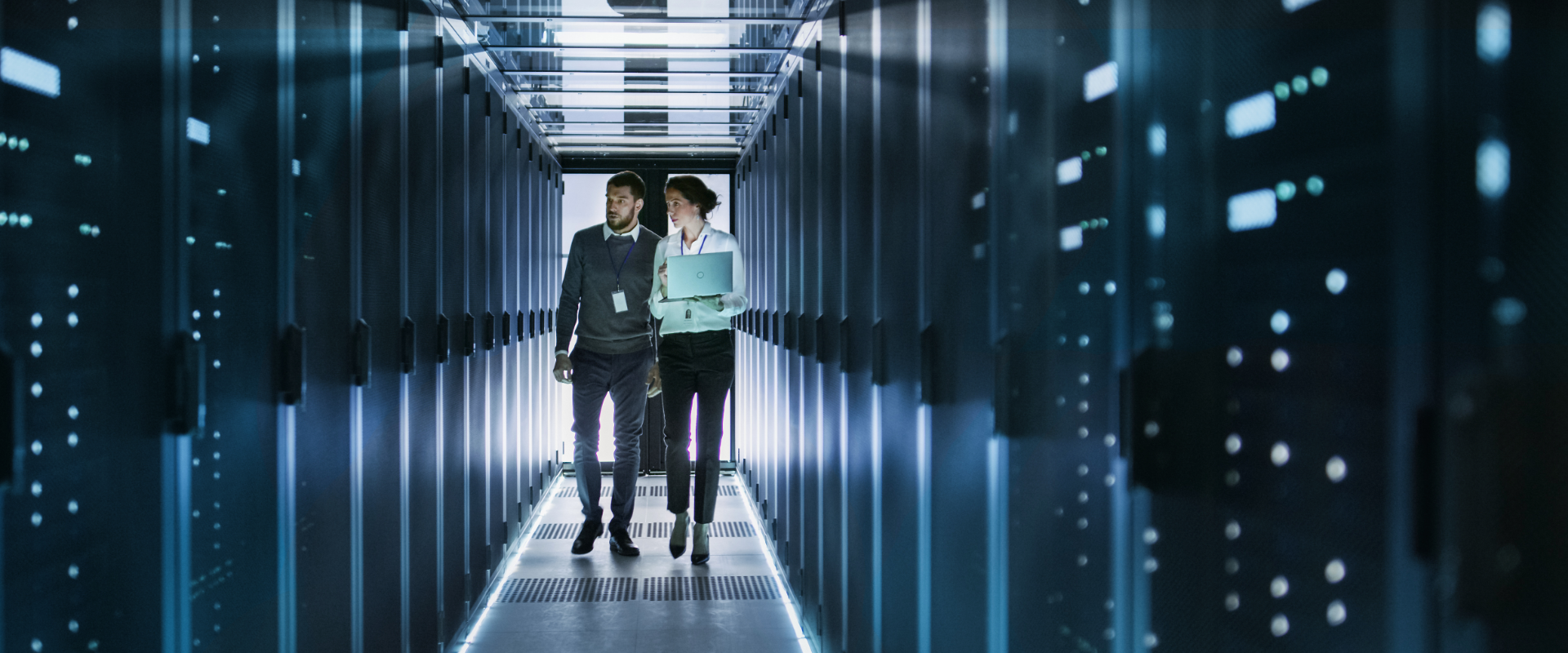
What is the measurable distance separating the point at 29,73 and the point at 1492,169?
4.78 ft

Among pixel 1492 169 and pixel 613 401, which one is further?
pixel 613 401

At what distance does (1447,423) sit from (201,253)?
1652mm

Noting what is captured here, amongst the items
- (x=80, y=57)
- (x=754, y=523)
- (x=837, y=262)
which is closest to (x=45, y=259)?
(x=80, y=57)

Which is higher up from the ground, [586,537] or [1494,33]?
[1494,33]

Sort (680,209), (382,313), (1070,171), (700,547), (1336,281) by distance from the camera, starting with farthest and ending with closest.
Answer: (700,547)
(680,209)
(382,313)
(1070,171)
(1336,281)

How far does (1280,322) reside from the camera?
83 centimetres

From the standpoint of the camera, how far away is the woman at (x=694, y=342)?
4164mm

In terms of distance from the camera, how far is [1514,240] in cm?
61

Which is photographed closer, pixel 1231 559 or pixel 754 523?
pixel 1231 559

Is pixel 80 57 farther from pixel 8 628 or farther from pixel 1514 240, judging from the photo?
pixel 1514 240

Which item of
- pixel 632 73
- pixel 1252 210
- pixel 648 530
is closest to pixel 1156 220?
pixel 1252 210

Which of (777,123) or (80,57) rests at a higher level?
(777,123)

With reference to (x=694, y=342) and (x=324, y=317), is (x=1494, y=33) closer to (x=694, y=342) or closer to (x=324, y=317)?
(x=324, y=317)

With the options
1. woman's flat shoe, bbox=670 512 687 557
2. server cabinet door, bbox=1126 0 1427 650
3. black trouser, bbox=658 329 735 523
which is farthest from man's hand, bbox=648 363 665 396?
server cabinet door, bbox=1126 0 1427 650
